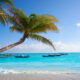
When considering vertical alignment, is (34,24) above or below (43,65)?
above

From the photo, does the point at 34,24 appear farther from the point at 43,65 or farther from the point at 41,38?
the point at 43,65

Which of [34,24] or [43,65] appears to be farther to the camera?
[43,65]

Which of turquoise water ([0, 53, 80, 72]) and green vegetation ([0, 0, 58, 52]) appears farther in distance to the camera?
turquoise water ([0, 53, 80, 72])

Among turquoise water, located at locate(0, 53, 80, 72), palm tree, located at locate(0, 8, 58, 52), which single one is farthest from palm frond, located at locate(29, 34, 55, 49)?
turquoise water, located at locate(0, 53, 80, 72)

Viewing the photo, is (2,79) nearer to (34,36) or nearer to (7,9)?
(34,36)

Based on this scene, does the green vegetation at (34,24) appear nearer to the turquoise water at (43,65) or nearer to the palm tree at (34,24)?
the palm tree at (34,24)

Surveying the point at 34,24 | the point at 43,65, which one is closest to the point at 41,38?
the point at 34,24

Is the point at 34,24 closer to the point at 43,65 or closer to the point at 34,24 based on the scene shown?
the point at 34,24

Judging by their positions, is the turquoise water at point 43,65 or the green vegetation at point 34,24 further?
the turquoise water at point 43,65

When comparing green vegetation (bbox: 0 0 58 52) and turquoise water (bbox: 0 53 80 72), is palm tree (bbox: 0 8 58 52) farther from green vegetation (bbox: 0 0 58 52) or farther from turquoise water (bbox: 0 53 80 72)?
turquoise water (bbox: 0 53 80 72)

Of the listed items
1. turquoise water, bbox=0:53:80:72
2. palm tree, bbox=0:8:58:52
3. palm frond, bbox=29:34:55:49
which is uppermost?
palm tree, bbox=0:8:58:52

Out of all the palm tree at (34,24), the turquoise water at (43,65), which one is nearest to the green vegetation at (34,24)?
the palm tree at (34,24)

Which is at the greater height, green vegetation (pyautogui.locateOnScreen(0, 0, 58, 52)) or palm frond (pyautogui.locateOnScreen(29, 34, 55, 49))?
green vegetation (pyautogui.locateOnScreen(0, 0, 58, 52))

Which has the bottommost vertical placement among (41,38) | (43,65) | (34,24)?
(43,65)
